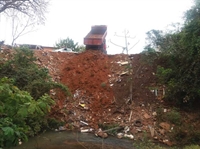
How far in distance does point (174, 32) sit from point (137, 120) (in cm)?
457

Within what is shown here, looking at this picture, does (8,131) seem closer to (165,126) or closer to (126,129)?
(126,129)

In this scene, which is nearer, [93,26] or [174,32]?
[174,32]

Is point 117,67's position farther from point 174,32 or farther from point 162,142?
point 162,142

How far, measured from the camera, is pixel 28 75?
7.85m

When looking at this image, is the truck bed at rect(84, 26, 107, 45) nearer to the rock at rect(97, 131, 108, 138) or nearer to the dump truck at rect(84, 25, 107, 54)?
the dump truck at rect(84, 25, 107, 54)

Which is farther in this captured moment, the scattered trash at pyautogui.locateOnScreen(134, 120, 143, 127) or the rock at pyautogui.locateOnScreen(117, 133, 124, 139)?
the scattered trash at pyautogui.locateOnScreen(134, 120, 143, 127)

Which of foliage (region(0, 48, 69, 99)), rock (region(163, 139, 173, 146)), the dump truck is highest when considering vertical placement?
the dump truck

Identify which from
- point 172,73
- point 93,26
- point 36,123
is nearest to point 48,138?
point 36,123

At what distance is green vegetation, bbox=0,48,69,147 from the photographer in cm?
206

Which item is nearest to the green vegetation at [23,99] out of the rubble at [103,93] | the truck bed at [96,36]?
the rubble at [103,93]

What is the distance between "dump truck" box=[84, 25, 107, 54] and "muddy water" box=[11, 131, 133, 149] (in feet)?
19.3

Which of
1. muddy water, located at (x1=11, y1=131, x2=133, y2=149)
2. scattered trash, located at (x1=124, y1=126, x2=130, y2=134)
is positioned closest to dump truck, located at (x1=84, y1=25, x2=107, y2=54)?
scattered trash, located at (x1=124, y1=126, x2=130, y2=134)

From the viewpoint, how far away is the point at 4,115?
2.29 meters

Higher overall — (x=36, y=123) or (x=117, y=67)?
(x=117, y=67)
